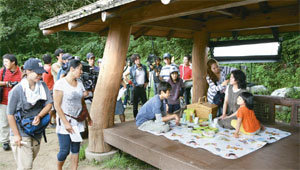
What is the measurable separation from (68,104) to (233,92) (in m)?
2.97

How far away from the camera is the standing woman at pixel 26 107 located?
2.57 metres

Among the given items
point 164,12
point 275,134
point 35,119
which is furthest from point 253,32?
point 35,119

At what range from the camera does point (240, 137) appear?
3.58 meters

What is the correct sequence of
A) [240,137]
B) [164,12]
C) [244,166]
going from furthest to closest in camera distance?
1. [240,137]
2. [164,12]
3. [244,166]

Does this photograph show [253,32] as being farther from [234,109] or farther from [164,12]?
[164,12]

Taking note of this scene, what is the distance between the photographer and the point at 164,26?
15.8ft

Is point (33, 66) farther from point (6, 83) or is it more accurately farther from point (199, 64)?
point (199, 64)

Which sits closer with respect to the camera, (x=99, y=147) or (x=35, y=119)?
(x=35, y=119)

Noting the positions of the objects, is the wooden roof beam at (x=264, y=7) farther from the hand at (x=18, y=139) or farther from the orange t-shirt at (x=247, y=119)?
the hand at (x=18, y=139)

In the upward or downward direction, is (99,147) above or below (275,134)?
below

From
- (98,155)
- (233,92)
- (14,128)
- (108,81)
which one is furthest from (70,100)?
(233,92)

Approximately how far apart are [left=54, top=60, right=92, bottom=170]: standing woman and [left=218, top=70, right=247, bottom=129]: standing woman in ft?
8.47

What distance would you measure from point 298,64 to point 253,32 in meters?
5.25

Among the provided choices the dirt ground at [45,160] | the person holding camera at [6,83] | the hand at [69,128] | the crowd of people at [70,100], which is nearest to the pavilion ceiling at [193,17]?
the crowd of people at [70,100]
